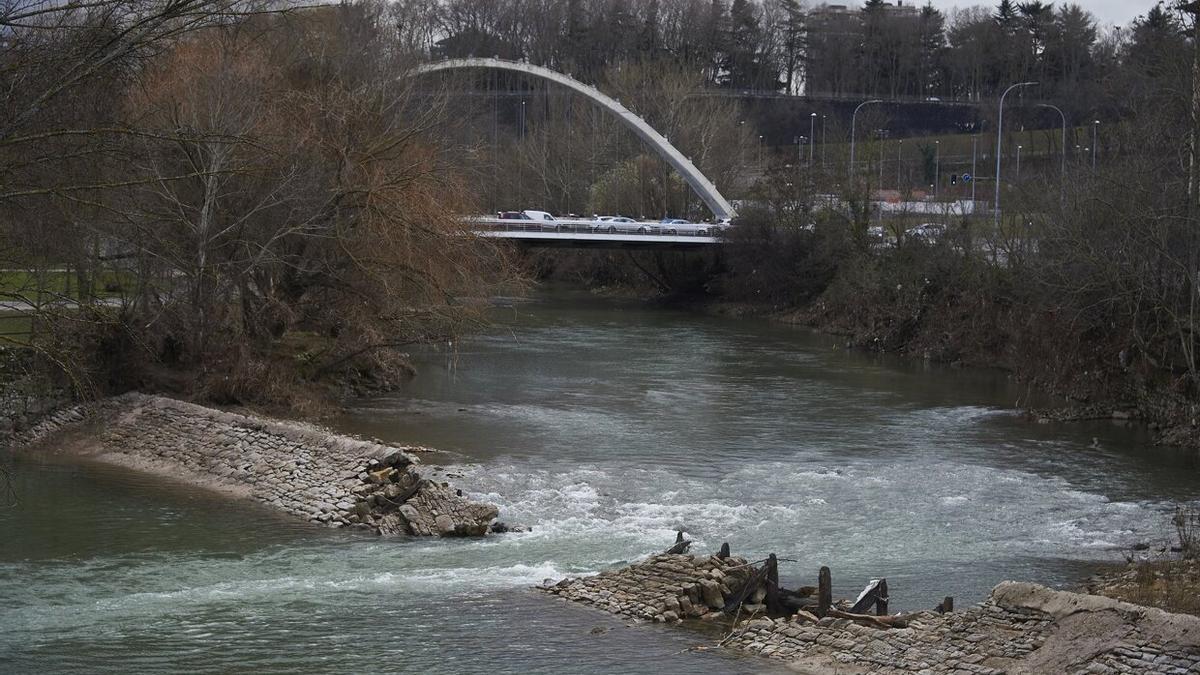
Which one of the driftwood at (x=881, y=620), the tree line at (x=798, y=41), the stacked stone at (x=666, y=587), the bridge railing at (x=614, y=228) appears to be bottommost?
the stacked stone at (x=666, y=587)

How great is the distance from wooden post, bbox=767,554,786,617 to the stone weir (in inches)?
204

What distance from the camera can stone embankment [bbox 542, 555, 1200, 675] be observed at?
12234mm

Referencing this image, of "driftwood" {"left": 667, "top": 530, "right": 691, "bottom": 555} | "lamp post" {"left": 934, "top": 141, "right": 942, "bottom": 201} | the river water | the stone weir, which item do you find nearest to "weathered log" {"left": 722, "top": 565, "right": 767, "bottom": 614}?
the river water

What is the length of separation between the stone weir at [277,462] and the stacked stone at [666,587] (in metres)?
3.53

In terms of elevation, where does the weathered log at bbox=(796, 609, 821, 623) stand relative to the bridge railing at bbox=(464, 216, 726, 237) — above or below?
below

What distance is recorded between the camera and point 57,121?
35.4 feet

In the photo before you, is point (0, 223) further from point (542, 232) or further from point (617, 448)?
point (542, 232)

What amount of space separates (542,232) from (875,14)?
246 feet

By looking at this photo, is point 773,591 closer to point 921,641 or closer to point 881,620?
point 881,620

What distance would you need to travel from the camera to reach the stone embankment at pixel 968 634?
12.2 meters

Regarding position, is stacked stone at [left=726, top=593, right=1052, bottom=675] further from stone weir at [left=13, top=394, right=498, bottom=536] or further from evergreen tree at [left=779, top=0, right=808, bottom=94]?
evergreen tree at [left=779, top=0, right=808, bottom=94]

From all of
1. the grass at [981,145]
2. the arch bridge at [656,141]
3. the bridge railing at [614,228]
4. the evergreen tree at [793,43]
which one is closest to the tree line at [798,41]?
the evergreen tree at [793,43]

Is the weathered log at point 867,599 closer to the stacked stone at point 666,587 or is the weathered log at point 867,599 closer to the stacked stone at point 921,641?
the stacked stone at point 921,641

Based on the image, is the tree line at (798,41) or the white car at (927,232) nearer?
the white car at (927,232)
